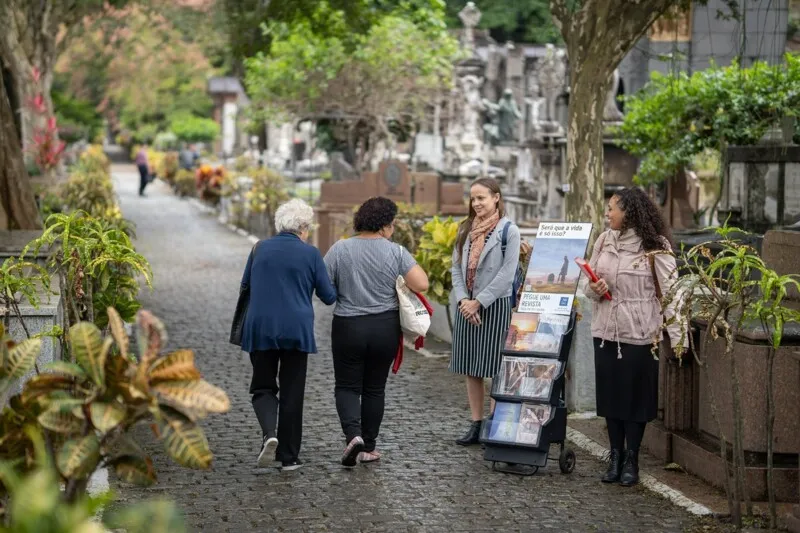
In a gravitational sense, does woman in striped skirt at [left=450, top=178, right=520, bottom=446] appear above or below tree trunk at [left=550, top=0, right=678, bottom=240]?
below

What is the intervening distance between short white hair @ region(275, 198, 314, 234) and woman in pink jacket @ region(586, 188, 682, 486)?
5.70 feet

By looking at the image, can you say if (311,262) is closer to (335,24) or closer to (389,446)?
(389,446)

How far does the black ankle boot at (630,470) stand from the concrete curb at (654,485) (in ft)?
0.28

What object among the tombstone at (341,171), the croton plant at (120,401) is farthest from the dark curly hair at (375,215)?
the tombstone at (341,171)

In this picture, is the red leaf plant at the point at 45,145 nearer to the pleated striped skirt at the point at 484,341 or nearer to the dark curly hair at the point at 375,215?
the pleated striped skirt at the point at 484,341

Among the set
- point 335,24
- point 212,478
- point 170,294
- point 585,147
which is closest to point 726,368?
point 212,478

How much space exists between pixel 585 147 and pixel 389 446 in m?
4.56

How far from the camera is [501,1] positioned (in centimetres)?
5416

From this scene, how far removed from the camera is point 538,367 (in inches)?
345

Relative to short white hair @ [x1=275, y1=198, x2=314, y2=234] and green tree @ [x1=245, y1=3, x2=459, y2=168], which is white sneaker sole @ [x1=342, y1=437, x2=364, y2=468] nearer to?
short white hair @ [x1=275, y1=198, x2=314, y2=234]

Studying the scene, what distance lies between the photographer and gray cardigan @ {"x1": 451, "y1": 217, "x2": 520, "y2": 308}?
9.11 m

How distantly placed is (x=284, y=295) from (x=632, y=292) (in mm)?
2027

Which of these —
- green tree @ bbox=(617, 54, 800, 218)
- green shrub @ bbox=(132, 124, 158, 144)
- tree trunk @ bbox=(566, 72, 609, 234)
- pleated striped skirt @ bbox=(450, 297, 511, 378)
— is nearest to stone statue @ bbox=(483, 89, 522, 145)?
green tree @ bbox=(617, 54, 800, 218)

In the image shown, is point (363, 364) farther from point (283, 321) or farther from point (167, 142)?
point (167, 142)
